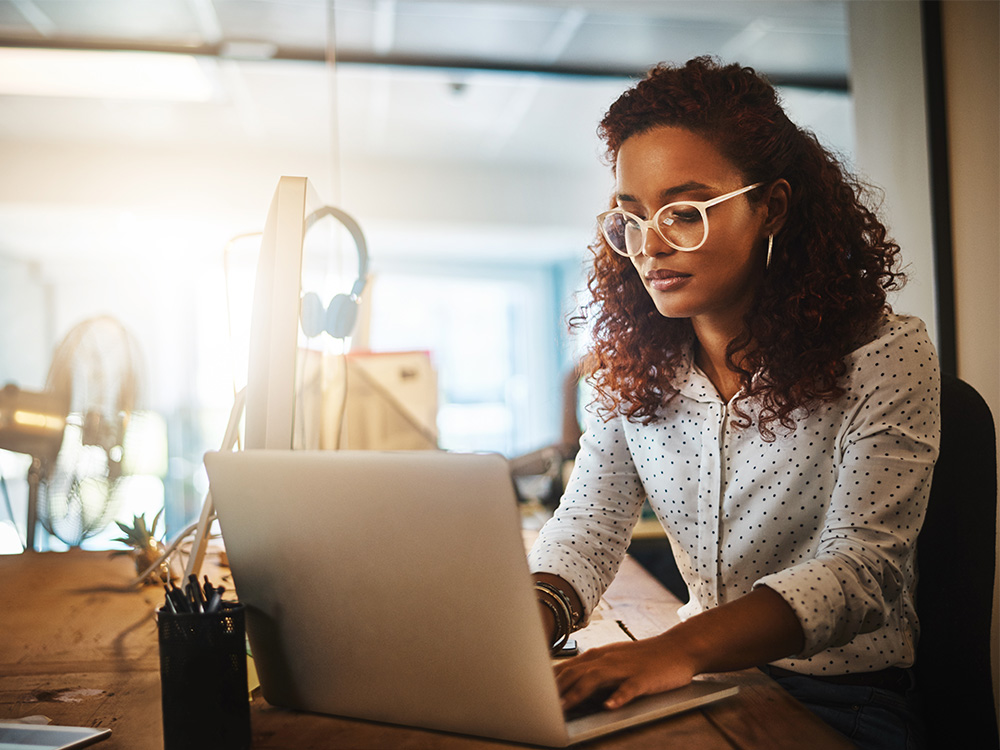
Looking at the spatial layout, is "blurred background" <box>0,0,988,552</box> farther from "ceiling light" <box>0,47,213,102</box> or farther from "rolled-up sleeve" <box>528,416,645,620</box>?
"rolled-up sleeve" <box>528,416,645,620</box>

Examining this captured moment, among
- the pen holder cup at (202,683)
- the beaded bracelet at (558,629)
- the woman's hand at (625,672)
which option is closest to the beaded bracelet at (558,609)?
the beaded bracelet at (558,629)

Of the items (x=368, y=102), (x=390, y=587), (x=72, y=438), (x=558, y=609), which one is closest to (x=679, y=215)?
(x=558, y=609)

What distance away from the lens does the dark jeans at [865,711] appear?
83 centimetres

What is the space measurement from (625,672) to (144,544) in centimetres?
85

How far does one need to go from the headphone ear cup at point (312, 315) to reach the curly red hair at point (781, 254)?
0.43 m

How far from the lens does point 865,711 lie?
862mm

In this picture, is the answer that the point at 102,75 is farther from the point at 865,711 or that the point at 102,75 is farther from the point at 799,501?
the point at 865,711

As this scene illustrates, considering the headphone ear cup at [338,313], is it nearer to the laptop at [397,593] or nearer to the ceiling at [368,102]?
the laptop at [397,593]

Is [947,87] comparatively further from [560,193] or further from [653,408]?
[560,193]

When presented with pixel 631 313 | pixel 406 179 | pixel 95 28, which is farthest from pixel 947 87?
pixel 406 179

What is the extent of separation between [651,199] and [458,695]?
25.4 inches

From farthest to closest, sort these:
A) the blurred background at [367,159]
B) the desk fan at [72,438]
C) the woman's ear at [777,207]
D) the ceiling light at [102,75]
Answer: the ceiling light at [102,75]
the blurred background at [367,159]
the desk fan at [72,438]
the woman's ear at [777,207]

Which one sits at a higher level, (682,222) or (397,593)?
(682,222)

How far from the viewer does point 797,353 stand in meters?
0.95
